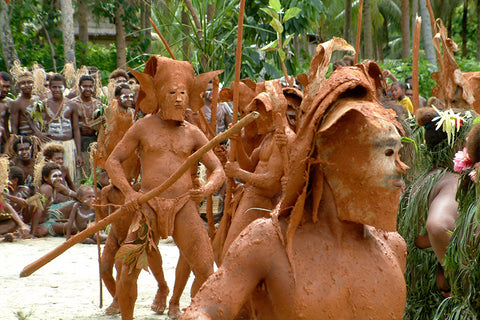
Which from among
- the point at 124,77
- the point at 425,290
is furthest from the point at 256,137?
the point at 124,77

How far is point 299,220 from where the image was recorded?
7.94 ft

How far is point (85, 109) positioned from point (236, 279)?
32.9 ft

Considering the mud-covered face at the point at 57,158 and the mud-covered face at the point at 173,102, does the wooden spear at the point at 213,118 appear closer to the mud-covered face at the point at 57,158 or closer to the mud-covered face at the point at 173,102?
the mud-covered face at the point at 173,102

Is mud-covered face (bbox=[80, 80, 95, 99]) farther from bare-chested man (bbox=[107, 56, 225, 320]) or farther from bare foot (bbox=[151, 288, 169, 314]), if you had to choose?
bare-chested man (bbox=[107, 56, 225, 320])

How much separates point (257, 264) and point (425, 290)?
107 inches

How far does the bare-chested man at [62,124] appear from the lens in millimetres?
11773

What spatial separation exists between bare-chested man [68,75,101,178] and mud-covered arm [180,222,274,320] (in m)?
9.85

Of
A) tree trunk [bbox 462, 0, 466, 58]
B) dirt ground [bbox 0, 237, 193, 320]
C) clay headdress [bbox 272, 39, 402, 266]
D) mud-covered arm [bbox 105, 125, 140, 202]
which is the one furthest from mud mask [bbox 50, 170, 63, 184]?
tree trunk [bbox 462, 0, 466, 58]

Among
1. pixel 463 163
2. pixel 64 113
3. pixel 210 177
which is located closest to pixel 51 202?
pixel 64 113

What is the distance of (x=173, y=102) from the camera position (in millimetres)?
5504

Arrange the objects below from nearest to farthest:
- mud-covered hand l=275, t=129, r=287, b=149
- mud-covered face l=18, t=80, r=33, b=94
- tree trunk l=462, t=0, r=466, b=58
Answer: mud-covered hand l=275, t=129, r=287, b=149
mud-covered face l=18, t=80, r=33, b=94
tree trunk l=462, t=0, r=466, b=58

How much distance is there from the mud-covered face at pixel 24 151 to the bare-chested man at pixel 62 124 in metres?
0.61

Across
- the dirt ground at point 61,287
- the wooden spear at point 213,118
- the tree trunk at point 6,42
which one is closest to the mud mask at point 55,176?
the dirt ground at point 61,287

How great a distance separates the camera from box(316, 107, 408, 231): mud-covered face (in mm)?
2312
